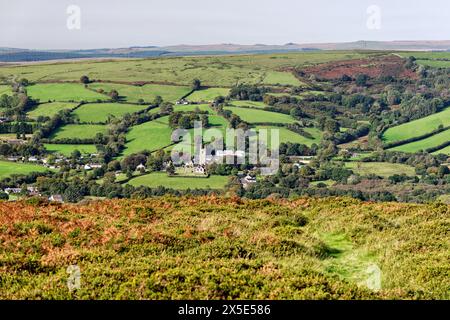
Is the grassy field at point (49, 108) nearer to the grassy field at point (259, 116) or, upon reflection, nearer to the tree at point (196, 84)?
the grassy field at point (259, 116)

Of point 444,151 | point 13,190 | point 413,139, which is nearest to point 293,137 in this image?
point 413,139

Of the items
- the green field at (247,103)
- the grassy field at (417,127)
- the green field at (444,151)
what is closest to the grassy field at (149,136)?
the green field at (247,103)

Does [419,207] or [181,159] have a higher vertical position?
[419,207]

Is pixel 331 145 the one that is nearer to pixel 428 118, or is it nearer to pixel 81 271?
pixel 428 118

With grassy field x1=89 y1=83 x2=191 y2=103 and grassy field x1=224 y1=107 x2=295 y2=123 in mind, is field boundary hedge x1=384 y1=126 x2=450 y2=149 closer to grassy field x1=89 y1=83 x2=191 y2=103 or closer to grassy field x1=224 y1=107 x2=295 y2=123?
grassy field x1=224 y1=107 x2=295 y2=123

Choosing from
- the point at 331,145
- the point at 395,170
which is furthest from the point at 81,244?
the point at 331,145

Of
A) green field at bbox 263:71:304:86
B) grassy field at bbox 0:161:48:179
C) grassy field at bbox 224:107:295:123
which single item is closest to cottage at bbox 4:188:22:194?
grassy field at bbox 0:161:48:179
